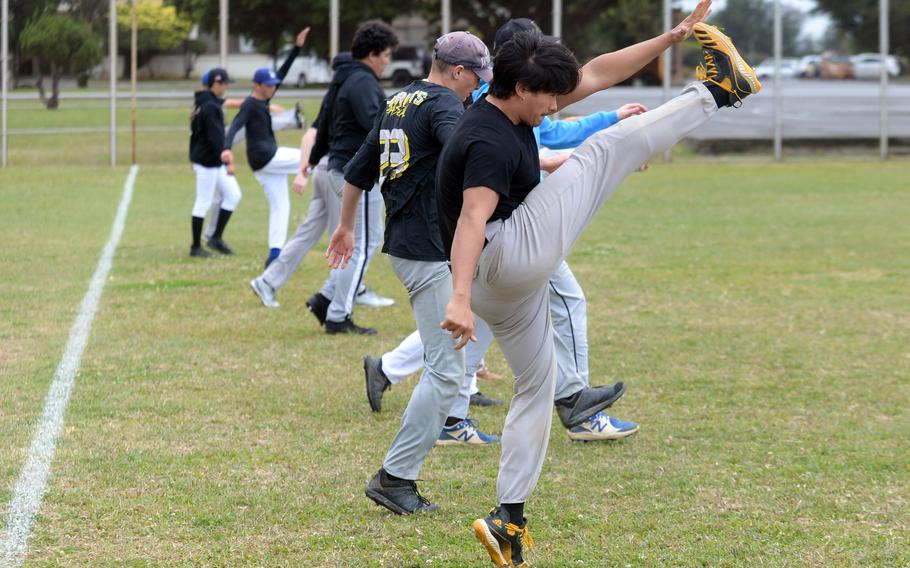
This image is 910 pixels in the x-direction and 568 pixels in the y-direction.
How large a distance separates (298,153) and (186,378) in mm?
4907

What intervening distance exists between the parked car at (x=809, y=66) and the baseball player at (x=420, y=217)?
85.7 ft

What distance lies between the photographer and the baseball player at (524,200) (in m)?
4.16

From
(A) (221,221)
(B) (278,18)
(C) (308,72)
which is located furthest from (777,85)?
(A) (221,221)

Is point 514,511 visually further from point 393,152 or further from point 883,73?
point 883,73

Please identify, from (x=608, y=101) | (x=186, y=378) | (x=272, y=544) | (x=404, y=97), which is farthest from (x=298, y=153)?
(x=608, y=101)

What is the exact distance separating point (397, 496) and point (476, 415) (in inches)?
71.2

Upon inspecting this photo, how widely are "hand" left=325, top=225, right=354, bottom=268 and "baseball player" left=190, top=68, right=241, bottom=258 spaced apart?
7.52m

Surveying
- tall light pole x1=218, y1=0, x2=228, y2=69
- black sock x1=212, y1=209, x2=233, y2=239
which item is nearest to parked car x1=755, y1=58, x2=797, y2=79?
tall light pole x1=218, y1=0, x2=228, y2=69

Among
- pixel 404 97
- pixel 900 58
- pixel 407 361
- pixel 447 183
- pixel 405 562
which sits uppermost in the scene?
pixel 900 58

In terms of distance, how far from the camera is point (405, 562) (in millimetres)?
4500

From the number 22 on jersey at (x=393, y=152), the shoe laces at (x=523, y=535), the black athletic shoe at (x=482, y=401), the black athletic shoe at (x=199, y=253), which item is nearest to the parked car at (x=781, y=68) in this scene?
the black athletic shoe at (x=199, y=253)

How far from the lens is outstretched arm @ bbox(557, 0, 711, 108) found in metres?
4.78

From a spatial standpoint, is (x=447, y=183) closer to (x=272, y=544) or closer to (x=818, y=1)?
(x=272, y=544)

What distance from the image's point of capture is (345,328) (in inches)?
356
